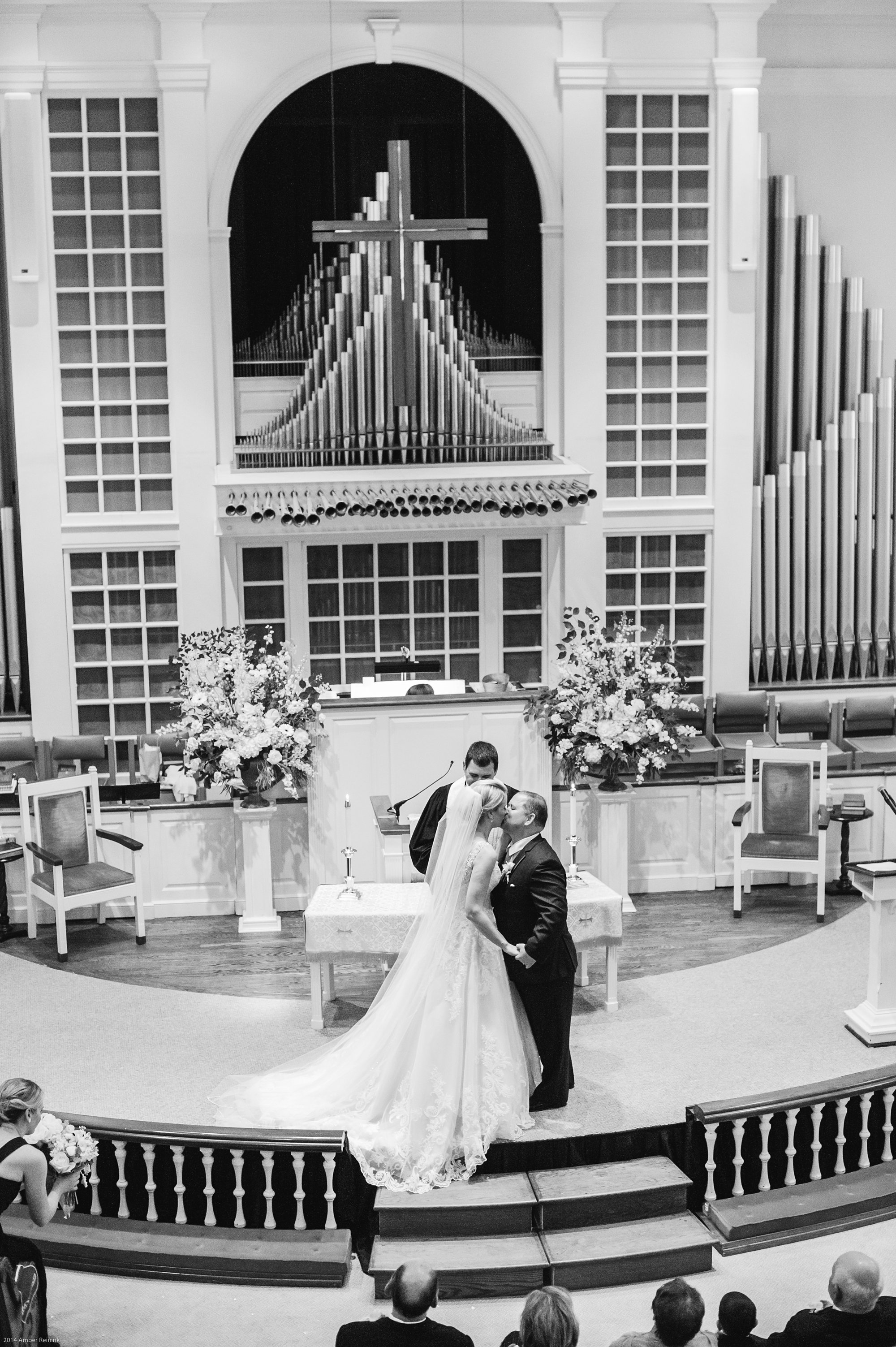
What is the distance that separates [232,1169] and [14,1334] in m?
1.60

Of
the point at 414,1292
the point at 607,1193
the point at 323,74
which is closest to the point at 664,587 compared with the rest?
the point at 323,74

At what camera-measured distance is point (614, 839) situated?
9.96m

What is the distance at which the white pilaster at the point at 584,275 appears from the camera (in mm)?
11406

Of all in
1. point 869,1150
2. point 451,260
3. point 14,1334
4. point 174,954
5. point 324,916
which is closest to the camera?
point 14,1334

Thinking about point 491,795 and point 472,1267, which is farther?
point 491,795

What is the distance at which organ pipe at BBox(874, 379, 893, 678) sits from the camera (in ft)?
40.4

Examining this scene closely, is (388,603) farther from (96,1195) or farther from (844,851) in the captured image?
(96,1195)

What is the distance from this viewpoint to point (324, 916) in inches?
303

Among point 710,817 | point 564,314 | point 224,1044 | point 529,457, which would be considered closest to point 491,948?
point 224,1044

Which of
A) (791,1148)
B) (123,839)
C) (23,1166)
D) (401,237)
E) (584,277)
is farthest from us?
(584,277)

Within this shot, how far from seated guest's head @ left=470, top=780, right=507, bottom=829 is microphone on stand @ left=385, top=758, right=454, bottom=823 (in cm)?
246

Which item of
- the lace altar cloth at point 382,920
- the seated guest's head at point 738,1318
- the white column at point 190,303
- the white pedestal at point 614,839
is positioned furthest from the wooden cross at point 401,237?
the seated guest's head at point 738,1318

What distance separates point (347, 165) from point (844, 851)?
253 inches

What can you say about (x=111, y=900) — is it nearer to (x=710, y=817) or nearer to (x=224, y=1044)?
(x=224, y=1044)
